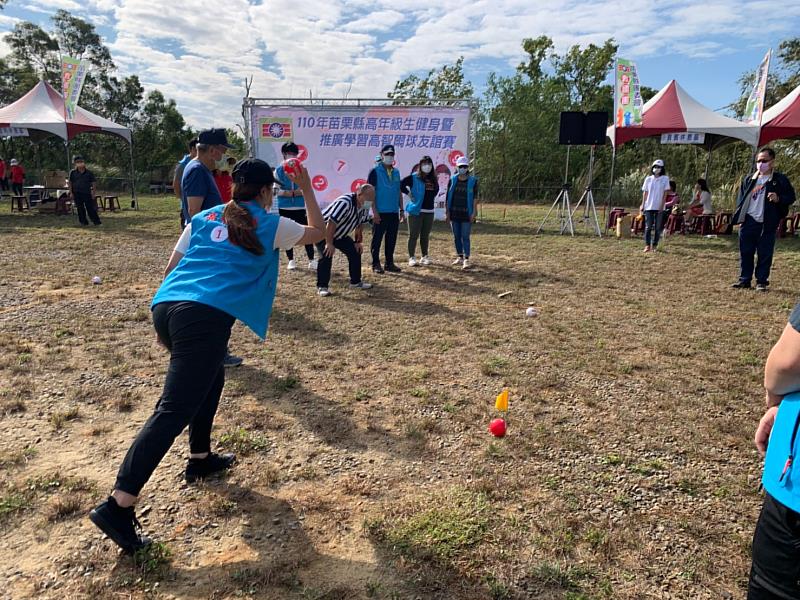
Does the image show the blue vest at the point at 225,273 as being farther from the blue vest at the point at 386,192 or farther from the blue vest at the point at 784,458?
the blue vest at the point at 386,192

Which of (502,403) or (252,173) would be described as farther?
(502,403)

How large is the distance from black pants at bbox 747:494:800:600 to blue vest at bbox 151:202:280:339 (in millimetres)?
1953

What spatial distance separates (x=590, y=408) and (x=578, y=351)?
122cm

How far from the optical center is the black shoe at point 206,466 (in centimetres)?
283

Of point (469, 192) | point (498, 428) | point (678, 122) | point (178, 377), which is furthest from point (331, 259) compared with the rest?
point (678, 122)

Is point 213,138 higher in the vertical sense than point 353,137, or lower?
lower

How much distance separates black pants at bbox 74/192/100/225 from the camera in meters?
13.3

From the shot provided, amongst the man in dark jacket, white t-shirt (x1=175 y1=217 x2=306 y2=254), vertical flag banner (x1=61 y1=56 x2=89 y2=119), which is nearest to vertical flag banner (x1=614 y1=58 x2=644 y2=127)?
the man in dark jacket

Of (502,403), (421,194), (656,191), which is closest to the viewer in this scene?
(502,403)

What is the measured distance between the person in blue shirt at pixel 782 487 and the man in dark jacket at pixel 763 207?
21.8ft

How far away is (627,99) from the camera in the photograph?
12312 millimetres

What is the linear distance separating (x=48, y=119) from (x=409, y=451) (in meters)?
16.9

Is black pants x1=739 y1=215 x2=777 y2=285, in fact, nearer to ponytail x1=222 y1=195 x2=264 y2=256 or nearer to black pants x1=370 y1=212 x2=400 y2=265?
black pants x1=370 y1=212 x2=400 y2=265

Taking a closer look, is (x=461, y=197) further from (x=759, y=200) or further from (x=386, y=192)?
(x=759, y=200)
